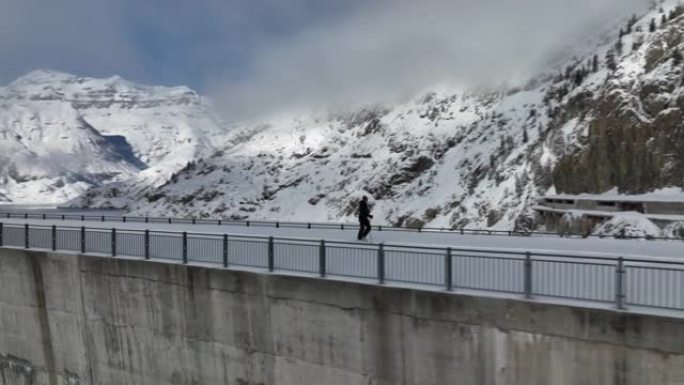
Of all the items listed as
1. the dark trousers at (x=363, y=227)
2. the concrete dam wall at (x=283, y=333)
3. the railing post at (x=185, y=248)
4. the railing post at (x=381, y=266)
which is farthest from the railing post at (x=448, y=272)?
the dark trousers at (x=363, y=227)

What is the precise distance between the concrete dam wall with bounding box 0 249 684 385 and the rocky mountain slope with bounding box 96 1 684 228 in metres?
44.2

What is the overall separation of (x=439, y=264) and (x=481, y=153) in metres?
99.7

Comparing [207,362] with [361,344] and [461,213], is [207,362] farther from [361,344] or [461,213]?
[461,213]

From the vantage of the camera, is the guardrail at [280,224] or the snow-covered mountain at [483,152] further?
the snow-covered mountain at [483,152]

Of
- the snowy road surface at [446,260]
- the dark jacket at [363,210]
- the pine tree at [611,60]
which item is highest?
the pine tree at [611,60]

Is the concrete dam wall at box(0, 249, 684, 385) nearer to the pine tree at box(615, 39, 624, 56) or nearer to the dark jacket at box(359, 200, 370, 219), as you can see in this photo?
the dark jacket at box(359, 200, 370, 219)

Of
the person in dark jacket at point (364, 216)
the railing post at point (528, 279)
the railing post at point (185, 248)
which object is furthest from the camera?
the person in dark jacket at point (364, 216)

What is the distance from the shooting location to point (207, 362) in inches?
693

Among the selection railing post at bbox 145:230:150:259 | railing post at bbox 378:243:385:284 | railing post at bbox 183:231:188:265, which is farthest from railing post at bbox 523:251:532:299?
railing post at bbox 145:230:150:259

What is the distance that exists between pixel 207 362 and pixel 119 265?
4.47m

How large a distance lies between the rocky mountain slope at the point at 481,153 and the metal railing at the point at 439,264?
43263 millimetres

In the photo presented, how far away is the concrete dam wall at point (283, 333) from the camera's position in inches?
462

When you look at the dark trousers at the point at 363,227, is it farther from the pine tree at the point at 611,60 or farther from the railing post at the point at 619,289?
the pine tree at the point at 611,60

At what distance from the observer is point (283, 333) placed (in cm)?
1603
